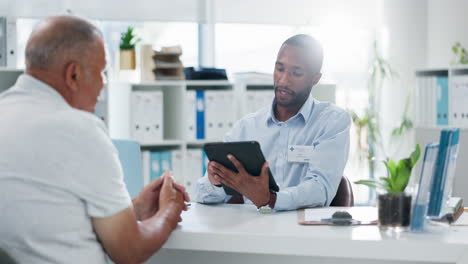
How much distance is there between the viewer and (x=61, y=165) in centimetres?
162

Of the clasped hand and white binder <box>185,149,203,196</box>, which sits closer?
the clasped hand

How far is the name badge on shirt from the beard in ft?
0.73

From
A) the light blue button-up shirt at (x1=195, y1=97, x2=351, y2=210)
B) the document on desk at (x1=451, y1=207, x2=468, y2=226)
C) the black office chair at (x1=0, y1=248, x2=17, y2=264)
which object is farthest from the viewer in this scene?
the light blue button-up shirt at (x1=195, y1=97, x2=351, y2=210)

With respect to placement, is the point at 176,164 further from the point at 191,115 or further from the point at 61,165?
the point at 61,165

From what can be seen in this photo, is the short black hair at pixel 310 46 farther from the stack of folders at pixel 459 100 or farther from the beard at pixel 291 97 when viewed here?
the stack of folders at pixel 459 100

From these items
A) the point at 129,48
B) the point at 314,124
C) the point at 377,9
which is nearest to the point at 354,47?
the point at 377,9

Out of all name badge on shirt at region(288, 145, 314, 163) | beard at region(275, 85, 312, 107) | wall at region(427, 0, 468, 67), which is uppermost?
wall at region(427, 0, 468, 67)

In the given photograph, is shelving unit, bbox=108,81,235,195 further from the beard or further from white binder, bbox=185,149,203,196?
the beard

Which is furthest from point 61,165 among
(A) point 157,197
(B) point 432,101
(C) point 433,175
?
(B) point 432,101

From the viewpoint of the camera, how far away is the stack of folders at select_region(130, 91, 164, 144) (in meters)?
4.73

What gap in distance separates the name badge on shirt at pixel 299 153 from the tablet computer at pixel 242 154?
51 centimetres

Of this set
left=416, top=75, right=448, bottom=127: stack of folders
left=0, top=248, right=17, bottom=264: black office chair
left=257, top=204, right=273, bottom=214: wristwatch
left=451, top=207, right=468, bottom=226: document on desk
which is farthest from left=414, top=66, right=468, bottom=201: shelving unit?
left=0, top=248, right=17, bottom=264: black office chair

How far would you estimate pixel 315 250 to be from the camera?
1.80m

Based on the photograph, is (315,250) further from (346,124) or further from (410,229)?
(346,124)
